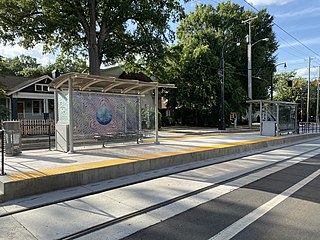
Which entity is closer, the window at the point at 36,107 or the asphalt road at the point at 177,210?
the asphalt road at the point at 177,210

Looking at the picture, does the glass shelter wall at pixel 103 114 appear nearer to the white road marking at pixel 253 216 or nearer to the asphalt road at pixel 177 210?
the asphalt road at pixel 177 210

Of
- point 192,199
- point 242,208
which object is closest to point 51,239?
point 192,199

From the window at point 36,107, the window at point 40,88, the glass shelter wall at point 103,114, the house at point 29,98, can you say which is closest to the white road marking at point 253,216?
the glass shelter wall at point 103,114

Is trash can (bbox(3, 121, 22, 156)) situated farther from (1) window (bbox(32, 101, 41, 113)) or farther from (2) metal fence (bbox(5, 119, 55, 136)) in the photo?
(1) window (bbox(32, 101, 41, 113))

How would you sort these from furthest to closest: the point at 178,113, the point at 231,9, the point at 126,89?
the point at 231,9 → the point at 178,113 → the point at 126,89

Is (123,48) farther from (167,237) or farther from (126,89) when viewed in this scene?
(167,237)

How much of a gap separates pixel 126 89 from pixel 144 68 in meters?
14.6

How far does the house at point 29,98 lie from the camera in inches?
1071

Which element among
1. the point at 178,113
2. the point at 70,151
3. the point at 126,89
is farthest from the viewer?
the point at 178,113

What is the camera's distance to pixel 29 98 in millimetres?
28719

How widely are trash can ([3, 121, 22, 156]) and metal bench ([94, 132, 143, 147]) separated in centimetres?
280

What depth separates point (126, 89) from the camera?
12422 mm

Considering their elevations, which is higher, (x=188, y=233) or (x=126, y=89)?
(x=126, y=89)

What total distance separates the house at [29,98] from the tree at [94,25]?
4.72 m
